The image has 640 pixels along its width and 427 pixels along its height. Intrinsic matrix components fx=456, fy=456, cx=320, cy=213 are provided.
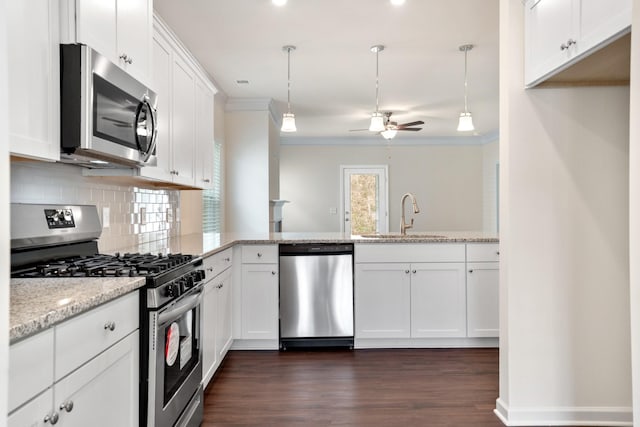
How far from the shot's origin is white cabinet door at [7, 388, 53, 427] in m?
0.92

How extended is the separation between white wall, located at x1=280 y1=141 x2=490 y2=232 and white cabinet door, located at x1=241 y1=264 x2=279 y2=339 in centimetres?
566

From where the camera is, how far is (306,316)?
11.7 ft

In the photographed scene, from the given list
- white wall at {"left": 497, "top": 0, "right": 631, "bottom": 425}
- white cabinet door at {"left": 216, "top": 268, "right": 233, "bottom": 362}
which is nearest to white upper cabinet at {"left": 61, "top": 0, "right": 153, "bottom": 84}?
white cabinet door at {"left": 216, "top": 268, "right": 233, "bottom": 362}

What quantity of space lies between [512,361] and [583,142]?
3.91 feet

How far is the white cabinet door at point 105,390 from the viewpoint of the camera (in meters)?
1.14

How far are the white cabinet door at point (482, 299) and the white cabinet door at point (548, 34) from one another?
66.2 inches

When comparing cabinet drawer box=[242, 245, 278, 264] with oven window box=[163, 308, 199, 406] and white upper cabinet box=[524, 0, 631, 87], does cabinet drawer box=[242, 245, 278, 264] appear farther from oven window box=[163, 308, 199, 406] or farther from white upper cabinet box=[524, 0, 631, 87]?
white upper cabinet box=[524, 0, 631, 87]

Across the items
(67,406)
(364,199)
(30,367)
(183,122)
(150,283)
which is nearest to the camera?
(30,367)

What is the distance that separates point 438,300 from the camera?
3.57 meters

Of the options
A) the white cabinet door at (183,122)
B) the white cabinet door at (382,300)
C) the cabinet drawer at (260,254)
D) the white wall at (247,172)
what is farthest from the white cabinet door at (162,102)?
the white wall at (247,172)

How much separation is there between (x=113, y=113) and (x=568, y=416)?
2.63m

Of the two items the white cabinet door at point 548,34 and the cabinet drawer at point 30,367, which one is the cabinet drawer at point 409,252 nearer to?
the white cabinet door at point 548,34

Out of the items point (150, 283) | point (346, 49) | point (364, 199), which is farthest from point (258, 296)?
point (364, 199)

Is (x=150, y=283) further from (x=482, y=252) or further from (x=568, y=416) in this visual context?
(x=482, y=252)
